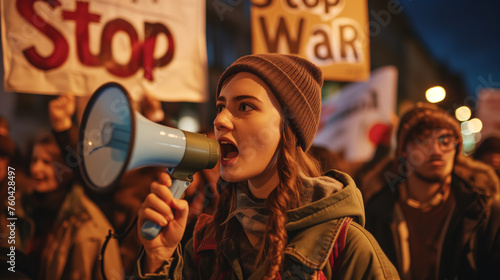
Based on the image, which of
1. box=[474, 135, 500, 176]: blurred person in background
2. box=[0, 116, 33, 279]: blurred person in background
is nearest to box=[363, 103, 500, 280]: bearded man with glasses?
box=[474, 135, 500, 176]: blurred person in background

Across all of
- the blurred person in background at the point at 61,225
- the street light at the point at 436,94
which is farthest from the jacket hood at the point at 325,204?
the street light at the point at 436,94

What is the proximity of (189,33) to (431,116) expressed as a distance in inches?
65.3

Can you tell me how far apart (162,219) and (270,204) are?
12.7 inches

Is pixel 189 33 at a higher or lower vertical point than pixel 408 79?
higher

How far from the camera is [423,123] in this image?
79.6 inches

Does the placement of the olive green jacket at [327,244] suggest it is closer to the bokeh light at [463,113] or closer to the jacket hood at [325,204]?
the jacket hood at [325,204]

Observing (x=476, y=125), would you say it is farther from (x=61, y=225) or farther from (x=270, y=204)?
(x=61, y=225)

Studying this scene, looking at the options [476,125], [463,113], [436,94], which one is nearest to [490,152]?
[476,125]

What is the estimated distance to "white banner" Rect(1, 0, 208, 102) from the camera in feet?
6.00

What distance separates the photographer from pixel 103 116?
0.83 meters

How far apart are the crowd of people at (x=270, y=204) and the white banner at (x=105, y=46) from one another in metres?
0.21

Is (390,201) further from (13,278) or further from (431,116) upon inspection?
(13,278)

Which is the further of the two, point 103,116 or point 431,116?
point 431,116

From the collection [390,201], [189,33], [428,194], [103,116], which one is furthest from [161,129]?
[428,194]
